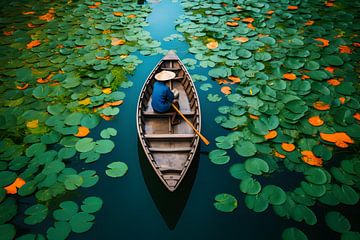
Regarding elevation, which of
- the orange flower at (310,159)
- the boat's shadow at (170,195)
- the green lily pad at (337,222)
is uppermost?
the orange flower at (310,159)

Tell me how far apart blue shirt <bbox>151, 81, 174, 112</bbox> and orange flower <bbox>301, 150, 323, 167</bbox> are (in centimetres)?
208

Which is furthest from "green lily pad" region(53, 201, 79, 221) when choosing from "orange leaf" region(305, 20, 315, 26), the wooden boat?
"orange leaf" region(305, 20, 315, 26)

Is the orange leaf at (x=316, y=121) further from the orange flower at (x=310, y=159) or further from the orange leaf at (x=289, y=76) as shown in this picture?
the orange leaf at (x=289, y=76)

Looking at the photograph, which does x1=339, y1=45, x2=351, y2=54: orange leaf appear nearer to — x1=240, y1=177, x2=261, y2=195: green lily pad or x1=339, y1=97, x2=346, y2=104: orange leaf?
x1=339, y1=97, x2=346, y2=104: orange leaf

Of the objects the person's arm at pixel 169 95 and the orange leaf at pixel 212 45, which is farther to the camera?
the orange leaf at pixel 212 45

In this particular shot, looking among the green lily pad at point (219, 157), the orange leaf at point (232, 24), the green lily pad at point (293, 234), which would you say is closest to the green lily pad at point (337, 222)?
the green lily pad at point (293, 234)

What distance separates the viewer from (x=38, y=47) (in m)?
5.73

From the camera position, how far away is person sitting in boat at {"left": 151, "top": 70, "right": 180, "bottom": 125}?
3832 millimetres

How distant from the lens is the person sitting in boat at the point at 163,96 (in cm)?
383

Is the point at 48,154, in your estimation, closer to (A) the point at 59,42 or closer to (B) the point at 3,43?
(A) the point at 59,42

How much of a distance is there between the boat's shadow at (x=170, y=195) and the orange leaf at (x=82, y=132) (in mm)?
1067

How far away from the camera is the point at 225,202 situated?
315cm

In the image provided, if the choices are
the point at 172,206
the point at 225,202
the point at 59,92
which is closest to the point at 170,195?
the point at 172,206

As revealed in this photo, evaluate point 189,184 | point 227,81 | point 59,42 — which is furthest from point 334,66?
point 59,42
